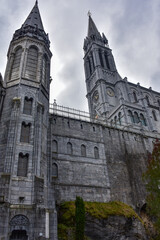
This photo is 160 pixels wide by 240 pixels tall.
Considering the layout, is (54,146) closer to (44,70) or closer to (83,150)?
(83,150)

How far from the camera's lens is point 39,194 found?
1568 cm

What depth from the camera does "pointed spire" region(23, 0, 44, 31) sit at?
90.7 feet

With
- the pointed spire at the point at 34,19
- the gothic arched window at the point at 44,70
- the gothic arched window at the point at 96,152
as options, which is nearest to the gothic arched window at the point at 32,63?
the gothic arched window at the point at 44,70

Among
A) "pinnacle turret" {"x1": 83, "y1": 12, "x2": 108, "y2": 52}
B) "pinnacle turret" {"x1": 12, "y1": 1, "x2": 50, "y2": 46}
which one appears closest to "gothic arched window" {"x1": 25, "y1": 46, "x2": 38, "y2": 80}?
"pinnacle turret" {"x1": 12, "y1": 1, "x2": 50, "y2": 46}

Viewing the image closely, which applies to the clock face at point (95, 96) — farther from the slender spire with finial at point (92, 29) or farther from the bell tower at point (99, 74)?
the slender spire with finial at point (92, 29)

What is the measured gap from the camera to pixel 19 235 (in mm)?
13977

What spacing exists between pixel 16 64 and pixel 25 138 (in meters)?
9.94

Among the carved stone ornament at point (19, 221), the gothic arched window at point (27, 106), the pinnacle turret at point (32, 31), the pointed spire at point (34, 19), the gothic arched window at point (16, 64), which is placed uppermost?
the pointed spire at point (34, 19)

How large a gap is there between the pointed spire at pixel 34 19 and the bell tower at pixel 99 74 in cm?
2261

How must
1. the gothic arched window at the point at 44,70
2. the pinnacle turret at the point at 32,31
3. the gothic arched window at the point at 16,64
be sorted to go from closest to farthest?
the gothic arched window at the point at 16,64 → the gothic arched window at the point at 44,70 → the pinnacle turret at the point at 32,31

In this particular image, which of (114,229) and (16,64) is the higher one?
(16,64)

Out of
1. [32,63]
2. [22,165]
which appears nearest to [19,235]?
[22,165]

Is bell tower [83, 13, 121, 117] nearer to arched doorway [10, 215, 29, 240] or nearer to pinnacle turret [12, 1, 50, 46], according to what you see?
pinnacle turret [12, 1, 50, 46]

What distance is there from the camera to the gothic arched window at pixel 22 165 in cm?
1626
